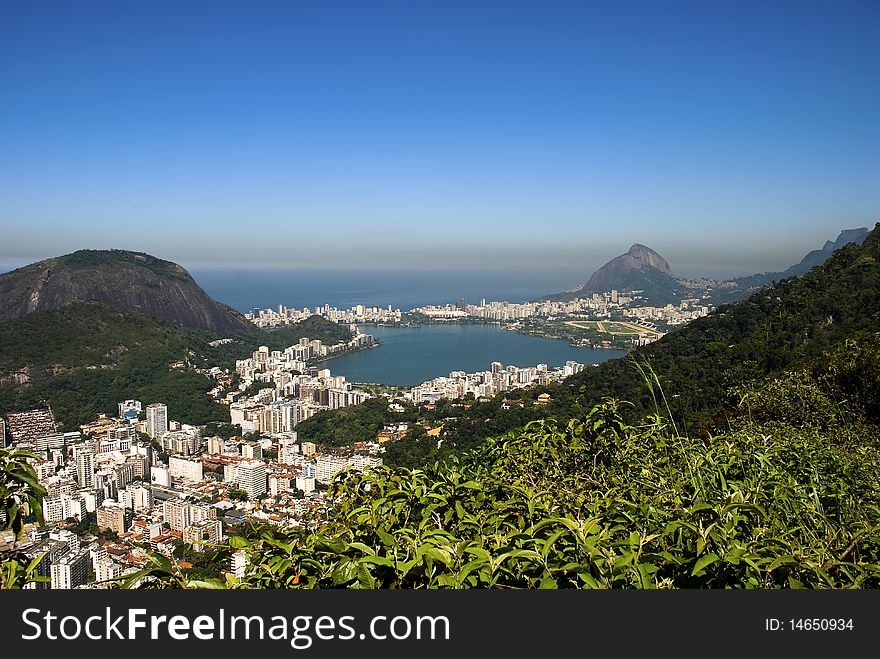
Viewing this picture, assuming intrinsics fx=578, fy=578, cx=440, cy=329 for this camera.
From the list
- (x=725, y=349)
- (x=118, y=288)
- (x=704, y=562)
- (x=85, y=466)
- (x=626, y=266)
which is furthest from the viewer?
(x=626, y=266)

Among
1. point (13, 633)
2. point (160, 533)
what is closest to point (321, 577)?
point (13, 633)

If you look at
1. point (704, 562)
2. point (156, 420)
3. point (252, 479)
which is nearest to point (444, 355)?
point (156, 420)

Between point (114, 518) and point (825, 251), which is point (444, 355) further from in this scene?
point (825, 251)

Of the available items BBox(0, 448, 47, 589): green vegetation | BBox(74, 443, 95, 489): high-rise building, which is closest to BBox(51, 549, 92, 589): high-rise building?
BBox(0, 448, 47, 589): green vegetation

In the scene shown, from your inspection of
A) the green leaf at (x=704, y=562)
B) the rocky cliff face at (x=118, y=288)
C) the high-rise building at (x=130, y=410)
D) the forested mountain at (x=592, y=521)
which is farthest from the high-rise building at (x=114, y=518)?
the rocky cliff face at (x=118, y=288)

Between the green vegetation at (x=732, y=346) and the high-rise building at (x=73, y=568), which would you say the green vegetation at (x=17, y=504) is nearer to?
the high-rise building at (x=73, y=568)

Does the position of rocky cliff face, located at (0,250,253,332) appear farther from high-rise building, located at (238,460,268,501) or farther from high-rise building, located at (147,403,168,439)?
high-rise building, located at (238,460,268,501)
